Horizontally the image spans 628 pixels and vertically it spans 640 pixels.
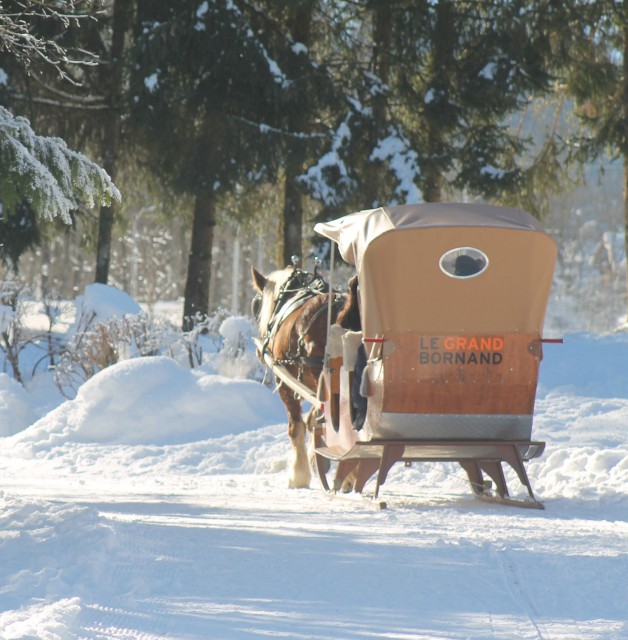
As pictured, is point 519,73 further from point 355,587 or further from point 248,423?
point 355,587

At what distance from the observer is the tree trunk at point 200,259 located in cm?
2256

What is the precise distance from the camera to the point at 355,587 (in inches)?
212

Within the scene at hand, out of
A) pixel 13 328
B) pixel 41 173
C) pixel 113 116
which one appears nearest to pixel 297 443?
pixel 41 173

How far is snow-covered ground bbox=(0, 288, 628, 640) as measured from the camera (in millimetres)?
4723

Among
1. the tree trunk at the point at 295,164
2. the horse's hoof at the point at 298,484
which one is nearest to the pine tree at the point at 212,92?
the tree trunk at the point at 295,164

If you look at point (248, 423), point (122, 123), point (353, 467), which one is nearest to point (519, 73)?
point (122, 123)

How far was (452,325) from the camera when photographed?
26.8ft

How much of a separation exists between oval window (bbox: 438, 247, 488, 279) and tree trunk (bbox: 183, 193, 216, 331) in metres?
14.6

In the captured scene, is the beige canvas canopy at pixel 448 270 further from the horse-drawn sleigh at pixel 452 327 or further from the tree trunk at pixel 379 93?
the tree trunk at pixel 379 93

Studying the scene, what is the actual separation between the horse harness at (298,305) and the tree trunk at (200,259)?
11.1 metres

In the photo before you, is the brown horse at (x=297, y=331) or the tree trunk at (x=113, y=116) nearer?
the brown horse at (x=297, y=331)

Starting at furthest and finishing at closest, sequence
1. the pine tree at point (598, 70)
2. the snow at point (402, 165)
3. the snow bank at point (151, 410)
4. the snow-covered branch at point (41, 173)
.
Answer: the pine tree at point (598, 70) < the snow at point (402, 165) < the snow bank at point (151, 410) < the snow-covered branch at point (41, 173)

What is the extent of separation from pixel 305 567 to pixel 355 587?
1.67 feet

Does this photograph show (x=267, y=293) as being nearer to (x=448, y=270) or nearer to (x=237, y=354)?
(x=448, y=270)
